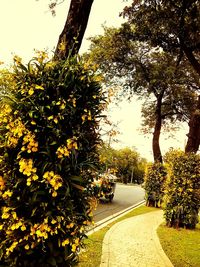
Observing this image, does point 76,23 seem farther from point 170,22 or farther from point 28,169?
point 170,22

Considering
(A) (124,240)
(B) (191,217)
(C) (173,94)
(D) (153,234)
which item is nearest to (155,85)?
(C) (173,94)

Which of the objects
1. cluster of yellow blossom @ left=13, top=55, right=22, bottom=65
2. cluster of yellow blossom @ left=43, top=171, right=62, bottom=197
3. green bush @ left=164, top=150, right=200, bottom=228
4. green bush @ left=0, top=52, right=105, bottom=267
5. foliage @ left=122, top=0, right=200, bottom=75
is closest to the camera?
cluster of yellow blossom @ left=43, top=171, right=62, bottom=197

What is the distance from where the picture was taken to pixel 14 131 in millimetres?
3777

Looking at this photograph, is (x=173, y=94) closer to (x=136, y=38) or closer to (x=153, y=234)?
(x=136, y=38)

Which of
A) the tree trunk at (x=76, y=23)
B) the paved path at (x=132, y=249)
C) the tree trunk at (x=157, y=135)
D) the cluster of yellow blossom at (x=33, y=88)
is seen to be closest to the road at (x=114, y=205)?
the paved path at (x=132, y=249)

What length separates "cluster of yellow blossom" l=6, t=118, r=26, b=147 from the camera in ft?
12.3

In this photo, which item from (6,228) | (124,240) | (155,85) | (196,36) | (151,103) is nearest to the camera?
(6,228)

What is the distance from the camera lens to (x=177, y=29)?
12.7 metres

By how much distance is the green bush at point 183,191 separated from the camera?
496 inches

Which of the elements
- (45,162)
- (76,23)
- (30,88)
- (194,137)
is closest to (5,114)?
(30,88)

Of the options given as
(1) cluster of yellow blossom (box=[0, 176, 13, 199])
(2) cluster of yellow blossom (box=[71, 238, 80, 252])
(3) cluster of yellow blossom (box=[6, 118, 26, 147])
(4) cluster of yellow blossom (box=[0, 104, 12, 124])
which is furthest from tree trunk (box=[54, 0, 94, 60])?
(2) cluster of yellow blossom (box=[71, 238, 80, 252])

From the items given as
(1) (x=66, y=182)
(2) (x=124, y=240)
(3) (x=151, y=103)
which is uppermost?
(3) (x=151, y=103)

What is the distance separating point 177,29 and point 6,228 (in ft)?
36.6

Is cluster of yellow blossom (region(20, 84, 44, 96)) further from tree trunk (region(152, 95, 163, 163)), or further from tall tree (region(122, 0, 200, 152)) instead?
tree trunk (region(152, 95, 163, 163))
